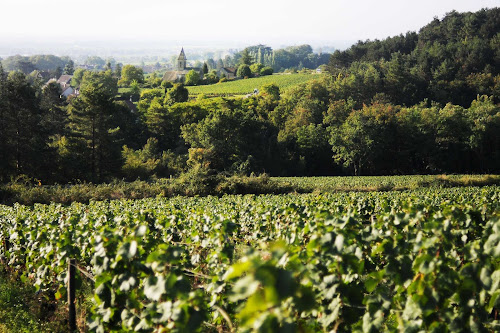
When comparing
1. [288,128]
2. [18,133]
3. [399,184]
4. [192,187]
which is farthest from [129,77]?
[399,184]

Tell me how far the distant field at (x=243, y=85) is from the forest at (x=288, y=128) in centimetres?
1291

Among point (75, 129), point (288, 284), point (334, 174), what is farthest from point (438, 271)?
point (334, 174)

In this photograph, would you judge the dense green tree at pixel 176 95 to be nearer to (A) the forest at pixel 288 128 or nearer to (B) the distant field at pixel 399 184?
(A) the forest at pixel 288 128

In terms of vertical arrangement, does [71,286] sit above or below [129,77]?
below

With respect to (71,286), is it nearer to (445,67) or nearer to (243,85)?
(445,67)

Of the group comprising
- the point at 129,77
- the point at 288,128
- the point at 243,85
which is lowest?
the point at 288,128

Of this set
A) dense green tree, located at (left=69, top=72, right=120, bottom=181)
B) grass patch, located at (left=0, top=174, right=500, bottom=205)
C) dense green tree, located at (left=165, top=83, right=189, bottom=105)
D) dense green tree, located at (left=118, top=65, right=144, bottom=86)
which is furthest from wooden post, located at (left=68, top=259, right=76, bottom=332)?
dense green tree, located at (left=118, top=65, right=144, bottom=86)

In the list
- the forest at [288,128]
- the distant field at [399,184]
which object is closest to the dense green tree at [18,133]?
the forest at [288,128]

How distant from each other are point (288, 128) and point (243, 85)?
45.0m

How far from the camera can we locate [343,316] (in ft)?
13.4

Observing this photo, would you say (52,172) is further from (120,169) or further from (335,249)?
(335,249)

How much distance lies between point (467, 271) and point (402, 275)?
73 cm

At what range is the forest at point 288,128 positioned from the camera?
129 feet

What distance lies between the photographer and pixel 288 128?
189 ft
